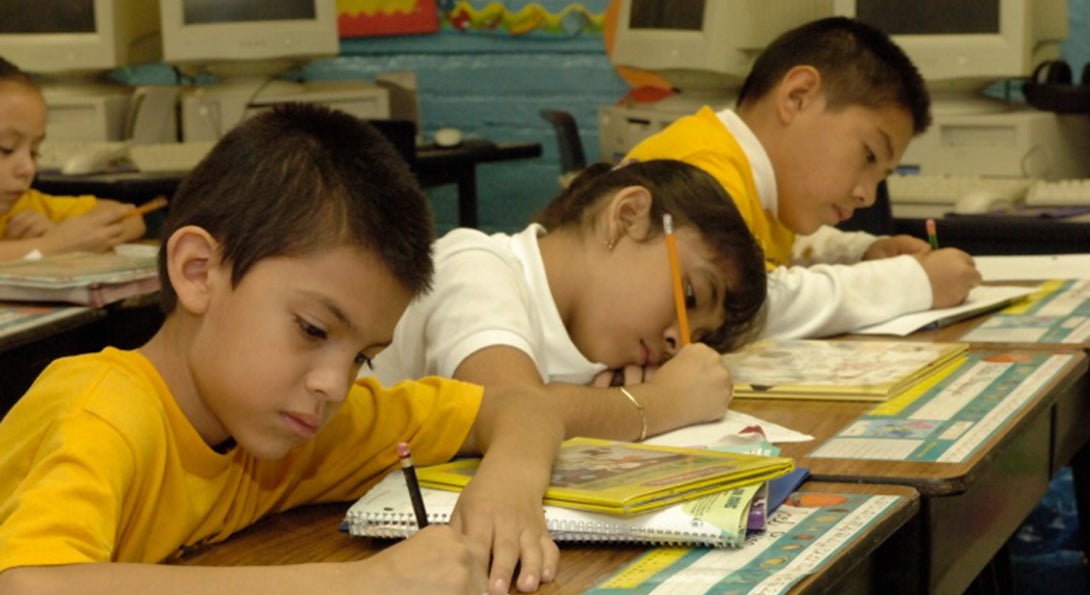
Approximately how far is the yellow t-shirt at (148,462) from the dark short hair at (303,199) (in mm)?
114

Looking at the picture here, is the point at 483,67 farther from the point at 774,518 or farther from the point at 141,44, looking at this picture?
the point at 774,518

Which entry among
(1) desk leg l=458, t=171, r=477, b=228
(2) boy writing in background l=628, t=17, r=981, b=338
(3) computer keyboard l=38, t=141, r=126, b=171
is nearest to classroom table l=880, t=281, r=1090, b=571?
(2) boy writing in background l=628, t=17, r=981, b=338

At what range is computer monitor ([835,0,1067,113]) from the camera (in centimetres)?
339

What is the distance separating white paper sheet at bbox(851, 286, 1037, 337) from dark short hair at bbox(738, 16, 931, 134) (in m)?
0.31

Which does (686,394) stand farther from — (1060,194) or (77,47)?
(77,47)

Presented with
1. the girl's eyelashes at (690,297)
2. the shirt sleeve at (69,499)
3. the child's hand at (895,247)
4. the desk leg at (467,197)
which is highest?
the shirt sleeve at (69,499)

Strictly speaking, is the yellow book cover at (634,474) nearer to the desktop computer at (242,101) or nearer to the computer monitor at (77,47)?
the desktop computer at (242,101)

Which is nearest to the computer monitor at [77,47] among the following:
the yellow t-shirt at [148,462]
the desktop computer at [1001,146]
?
the desktop computer at [1001,146]

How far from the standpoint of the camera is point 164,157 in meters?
4.11

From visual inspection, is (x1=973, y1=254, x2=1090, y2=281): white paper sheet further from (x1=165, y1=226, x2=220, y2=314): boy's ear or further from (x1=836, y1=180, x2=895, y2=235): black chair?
(x1=165, y1=226, x2=220, y2=314): boy's ear

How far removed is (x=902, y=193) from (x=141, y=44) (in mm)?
2298

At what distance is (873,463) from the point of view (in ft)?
4.24

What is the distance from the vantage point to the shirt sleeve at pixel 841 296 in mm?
1960

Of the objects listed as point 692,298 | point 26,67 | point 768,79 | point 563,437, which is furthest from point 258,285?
point 26,67
